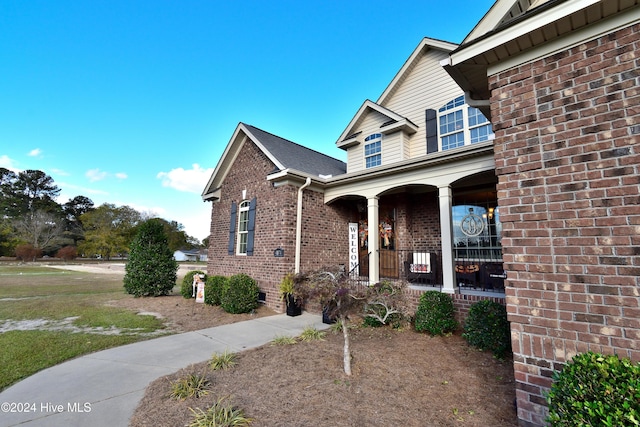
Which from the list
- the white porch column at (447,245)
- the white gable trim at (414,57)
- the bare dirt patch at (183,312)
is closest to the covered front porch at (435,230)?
the white porch column at (447,245)

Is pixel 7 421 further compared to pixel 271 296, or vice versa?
pixel 271 296

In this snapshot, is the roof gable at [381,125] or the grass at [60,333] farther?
the roof gable at [381,125]

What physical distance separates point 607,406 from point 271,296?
24.6 ft

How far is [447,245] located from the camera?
239 inches

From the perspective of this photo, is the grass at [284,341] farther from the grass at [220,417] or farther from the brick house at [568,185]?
the brick house at [568,185]

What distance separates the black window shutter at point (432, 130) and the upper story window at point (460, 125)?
0.12m

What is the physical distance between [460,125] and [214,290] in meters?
9.09

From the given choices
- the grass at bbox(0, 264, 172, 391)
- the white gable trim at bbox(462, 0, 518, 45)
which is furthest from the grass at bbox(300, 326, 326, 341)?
the white gable trim at bbox(462, 0, 518, 45)

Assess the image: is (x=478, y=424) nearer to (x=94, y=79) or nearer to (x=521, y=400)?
(x=521, y=400)

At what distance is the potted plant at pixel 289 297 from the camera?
7.67 m

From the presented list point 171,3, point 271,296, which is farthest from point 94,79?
point 271,296

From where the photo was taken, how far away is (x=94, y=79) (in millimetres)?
11492

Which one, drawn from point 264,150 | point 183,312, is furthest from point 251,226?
point 183,312

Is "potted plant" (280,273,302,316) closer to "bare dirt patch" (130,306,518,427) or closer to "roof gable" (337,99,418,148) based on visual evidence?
"bare dirt patch" (130,306,518,427)
